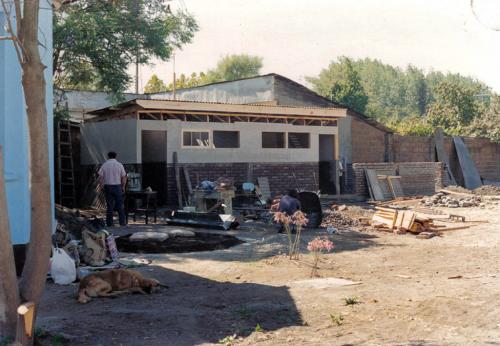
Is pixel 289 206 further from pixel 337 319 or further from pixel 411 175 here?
pixel 411 175

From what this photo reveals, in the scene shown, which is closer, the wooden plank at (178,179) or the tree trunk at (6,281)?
the tree trunk at (6,281)

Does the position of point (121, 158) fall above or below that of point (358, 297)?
above

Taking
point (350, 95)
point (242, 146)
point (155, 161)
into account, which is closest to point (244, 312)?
point (155, 161)

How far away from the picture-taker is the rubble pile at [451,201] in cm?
2162

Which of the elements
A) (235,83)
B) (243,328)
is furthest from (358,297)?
(235,83)

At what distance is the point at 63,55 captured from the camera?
18.9 meters

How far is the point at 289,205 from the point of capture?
13.1 meters

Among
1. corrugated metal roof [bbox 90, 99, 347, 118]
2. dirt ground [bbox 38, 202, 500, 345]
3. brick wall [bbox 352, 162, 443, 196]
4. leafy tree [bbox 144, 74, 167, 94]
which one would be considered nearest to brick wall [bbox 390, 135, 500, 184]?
brick wall [bbox 352, 162, 443, 196]

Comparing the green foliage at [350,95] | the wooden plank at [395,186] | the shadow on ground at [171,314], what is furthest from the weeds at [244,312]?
the green foliage at [350,95]

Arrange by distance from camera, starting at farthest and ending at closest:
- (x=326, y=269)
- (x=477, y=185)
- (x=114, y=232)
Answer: (x=477, y=185), (x=114, y=232), (x=326, y=269)

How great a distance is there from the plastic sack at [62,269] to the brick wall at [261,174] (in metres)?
10.9

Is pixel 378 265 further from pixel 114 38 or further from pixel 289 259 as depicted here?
pixel 114 38

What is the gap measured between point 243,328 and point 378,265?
480cm

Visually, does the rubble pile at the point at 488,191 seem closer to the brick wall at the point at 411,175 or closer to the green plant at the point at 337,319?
the brick wall at the point at 411,175
